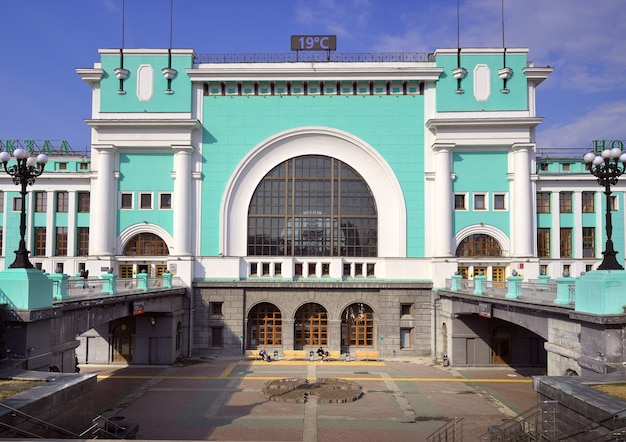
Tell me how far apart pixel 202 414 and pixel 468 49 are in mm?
30947

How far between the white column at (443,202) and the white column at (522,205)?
173 inches

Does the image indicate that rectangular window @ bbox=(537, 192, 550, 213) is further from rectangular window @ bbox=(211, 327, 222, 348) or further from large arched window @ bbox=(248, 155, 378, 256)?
rectangular window @ bbox=(211, 327, 222, 348)

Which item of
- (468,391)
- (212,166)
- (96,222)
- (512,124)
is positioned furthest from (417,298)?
(96,222)

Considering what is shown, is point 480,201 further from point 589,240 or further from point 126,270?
point 126,270

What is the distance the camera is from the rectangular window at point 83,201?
138 ft

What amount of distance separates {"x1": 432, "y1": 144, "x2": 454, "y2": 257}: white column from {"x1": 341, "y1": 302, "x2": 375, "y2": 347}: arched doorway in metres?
6.54

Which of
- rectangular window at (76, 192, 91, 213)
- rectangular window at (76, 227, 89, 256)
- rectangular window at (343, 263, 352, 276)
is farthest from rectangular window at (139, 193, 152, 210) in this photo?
rectangular window at (343, 263, 352, 276)

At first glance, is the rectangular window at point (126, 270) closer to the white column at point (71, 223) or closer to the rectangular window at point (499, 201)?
the white column at point (71, 223)

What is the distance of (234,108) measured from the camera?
136 feet

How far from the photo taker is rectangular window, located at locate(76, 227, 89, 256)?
41.7 m

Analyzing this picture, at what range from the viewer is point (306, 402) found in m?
25.7

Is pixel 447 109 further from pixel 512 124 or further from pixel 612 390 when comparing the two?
pixel 612 390

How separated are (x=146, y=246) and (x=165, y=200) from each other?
3595 millimetres

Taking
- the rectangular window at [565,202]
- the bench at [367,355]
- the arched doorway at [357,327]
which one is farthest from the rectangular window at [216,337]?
the rectangular window at [565,202]
